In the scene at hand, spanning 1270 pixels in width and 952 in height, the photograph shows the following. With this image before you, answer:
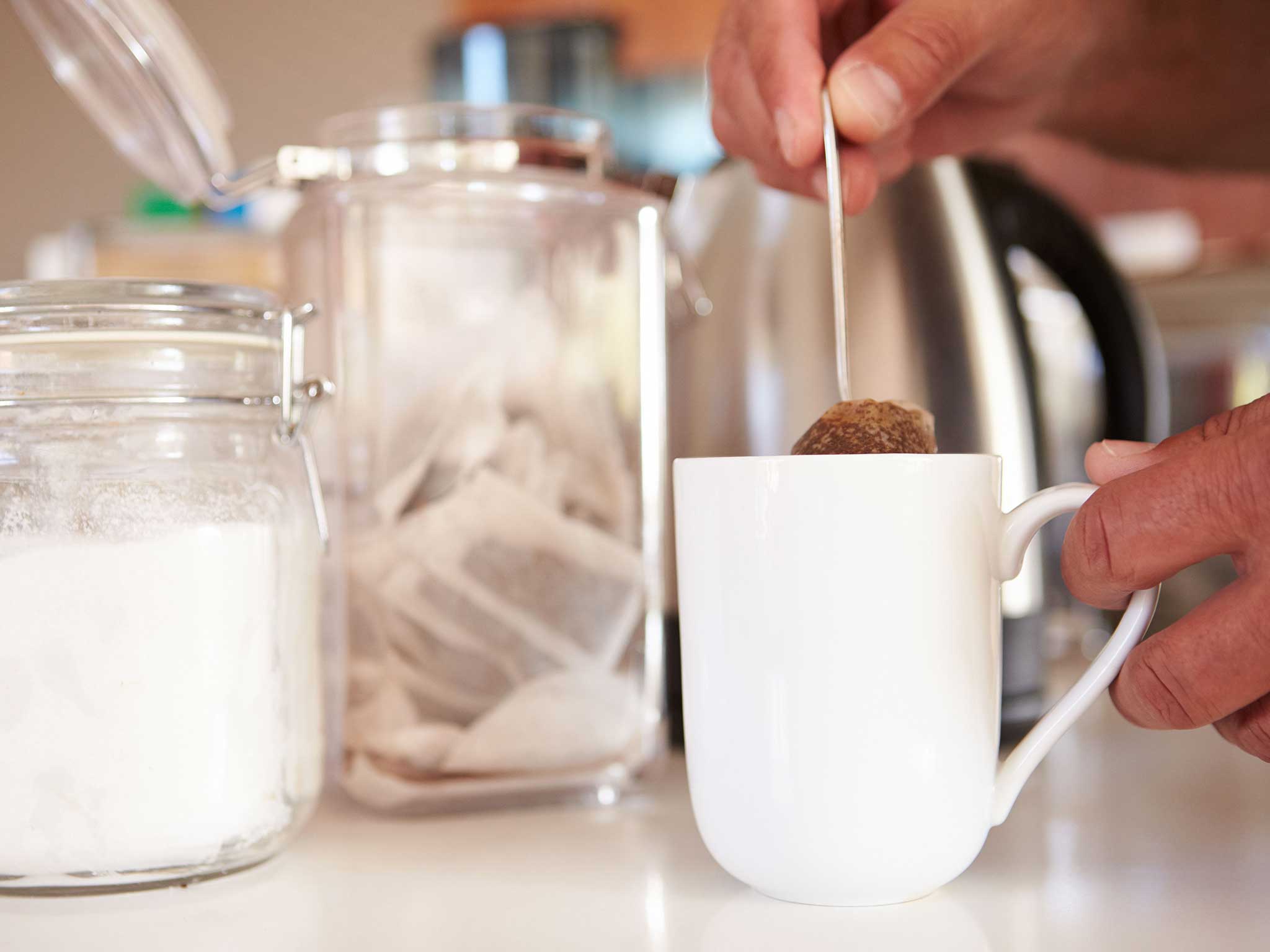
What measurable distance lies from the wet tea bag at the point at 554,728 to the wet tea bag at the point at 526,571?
0.01 m

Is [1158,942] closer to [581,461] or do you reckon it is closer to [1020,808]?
[1020,808]

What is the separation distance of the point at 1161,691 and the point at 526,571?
0.81 ft

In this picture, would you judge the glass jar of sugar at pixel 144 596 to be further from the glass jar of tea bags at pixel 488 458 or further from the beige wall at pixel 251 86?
the beige wall at pixel 251 86

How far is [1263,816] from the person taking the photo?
1.66 feet

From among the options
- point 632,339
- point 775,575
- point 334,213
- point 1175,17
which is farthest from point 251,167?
point 1175,17

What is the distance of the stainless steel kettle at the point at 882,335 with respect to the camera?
64 centimetres

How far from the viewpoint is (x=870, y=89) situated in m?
0.48

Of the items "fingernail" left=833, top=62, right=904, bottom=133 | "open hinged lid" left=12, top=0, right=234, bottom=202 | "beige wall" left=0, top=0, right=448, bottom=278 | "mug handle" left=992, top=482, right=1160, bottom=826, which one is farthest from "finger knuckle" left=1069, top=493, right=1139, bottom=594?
"beige wall" left=0, top=0, right=448, bottom=278

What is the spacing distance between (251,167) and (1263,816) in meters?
0.50

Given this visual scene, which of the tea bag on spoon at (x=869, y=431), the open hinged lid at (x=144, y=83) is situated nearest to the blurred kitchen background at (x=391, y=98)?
the open hinged lid at (x=144, y=83)

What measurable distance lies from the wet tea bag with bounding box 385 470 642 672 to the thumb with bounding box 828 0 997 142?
0.65 feet

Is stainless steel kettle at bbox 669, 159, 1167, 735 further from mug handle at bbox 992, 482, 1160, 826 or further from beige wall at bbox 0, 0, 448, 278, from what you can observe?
beige wall at bbox 0, 0, 448, 278

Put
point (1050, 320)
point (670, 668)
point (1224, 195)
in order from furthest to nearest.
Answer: point (1224, 195) → point (1050, 320) → point (670, 668)

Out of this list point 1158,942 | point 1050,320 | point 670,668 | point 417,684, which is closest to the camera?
point 1158,942
